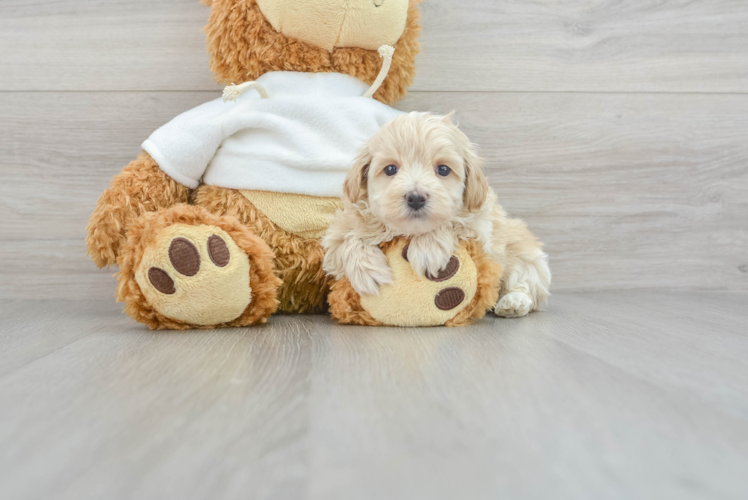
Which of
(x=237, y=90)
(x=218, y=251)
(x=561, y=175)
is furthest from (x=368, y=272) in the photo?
(x=561, y=175)

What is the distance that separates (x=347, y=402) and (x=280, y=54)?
2.45 feet

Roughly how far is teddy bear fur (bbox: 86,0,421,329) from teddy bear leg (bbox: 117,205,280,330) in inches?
0.5

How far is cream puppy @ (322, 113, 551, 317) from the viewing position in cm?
85

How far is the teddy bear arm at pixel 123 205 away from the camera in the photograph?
96 centimetres

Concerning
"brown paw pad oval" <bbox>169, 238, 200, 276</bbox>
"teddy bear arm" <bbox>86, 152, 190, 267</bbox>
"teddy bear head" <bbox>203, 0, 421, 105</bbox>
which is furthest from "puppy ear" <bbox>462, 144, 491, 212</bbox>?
"teddy bear arm" <bbox>86, 152, 190, 267</bbox>

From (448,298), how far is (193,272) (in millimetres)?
398

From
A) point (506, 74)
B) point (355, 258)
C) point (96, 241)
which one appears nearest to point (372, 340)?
point (355, 258)

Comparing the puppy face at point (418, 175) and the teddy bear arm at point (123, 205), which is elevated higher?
the puppy face at point (418, 175)

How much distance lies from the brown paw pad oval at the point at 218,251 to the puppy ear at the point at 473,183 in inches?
15.4

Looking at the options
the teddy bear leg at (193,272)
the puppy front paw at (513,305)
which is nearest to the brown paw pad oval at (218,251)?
the teddy bear leg at (193,272)

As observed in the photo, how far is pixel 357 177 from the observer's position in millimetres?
906

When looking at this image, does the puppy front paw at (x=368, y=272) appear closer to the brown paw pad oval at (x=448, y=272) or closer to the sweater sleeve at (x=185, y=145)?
the brown paw pad oval at (x=448, y=272)

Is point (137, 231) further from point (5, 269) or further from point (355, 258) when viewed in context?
point (5, 269)

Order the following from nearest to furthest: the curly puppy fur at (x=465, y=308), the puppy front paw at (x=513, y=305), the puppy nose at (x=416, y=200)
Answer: the puppy nose at (x=416, y=200) < the curly puppy fur at (x=465, y=308) < the puppy front paw at (x=513, y=305)
